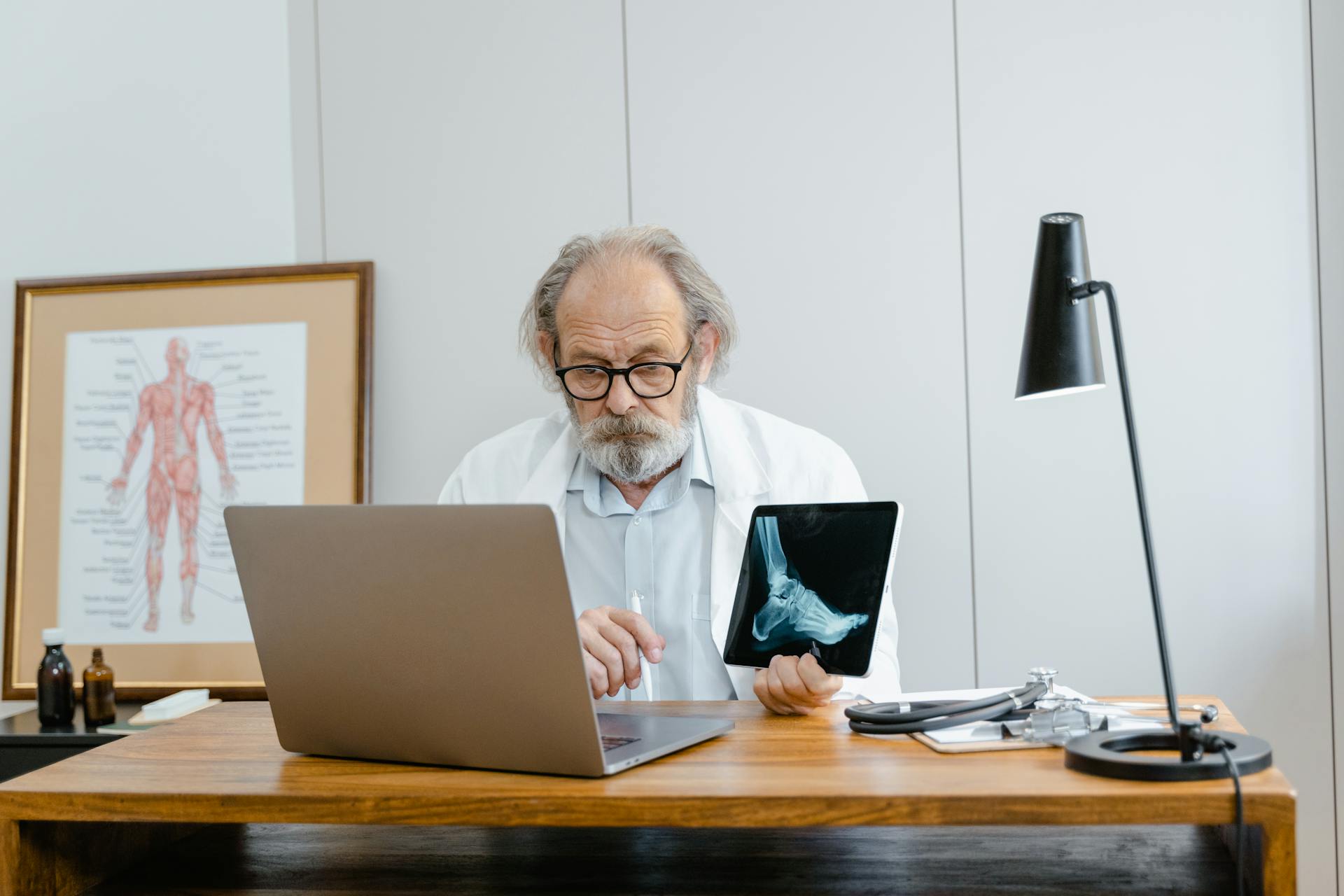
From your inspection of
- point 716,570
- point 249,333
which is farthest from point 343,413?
point 716,570

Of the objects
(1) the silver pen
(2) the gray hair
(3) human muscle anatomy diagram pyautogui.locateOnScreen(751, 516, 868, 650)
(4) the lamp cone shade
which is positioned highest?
(2) the gray hair

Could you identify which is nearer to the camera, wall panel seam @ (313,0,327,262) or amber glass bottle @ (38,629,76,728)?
amber glass bottle @ (38,629,76,728)

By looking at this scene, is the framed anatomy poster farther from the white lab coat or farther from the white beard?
the white beard

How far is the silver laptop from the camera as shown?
1042 mm

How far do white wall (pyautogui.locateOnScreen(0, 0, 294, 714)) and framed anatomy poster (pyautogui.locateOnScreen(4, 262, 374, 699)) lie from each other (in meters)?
0.10

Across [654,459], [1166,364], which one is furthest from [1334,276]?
[654,459]

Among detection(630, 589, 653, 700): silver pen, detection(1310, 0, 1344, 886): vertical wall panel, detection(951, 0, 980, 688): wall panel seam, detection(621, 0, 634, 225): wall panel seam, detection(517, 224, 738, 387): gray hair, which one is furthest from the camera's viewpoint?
detection(621, 0, 634, 225): wall panel seam

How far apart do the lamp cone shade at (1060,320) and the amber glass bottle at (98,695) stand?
95.3 inches

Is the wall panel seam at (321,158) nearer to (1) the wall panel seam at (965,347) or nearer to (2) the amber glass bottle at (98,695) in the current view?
(2) the amber glass bottle at (98,695)

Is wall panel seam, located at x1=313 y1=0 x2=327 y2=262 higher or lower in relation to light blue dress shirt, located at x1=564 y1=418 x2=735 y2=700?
higher

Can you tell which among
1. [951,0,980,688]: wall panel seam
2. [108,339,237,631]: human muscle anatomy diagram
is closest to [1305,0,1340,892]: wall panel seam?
[951,0,980,688]: wall panel seam

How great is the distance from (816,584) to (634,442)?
2.65 feet

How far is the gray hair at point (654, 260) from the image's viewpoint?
7.35 feet

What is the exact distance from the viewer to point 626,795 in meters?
1.01
